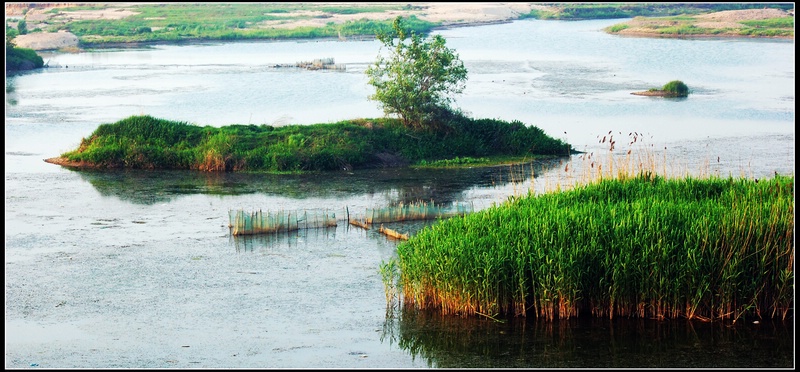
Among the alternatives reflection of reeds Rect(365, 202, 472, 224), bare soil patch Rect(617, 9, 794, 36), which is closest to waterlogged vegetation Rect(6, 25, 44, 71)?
reflection of reeds Rect(365, 202, 472, 224)

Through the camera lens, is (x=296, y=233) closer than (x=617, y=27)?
Yes

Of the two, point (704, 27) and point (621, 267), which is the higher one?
point (704, 27)

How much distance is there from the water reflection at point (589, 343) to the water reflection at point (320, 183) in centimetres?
1034

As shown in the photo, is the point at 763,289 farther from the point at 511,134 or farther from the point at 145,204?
the point at 511,134

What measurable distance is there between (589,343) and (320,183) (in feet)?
48.9

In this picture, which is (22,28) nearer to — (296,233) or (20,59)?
(20,59)

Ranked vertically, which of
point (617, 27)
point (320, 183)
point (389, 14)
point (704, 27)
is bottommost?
point (320, 183)

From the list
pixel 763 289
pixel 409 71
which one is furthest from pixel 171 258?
pixel 409 71

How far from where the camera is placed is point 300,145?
108 feet

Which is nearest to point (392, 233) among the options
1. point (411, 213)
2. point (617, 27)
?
point (411, 213)

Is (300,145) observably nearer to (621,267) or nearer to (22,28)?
(621,267)

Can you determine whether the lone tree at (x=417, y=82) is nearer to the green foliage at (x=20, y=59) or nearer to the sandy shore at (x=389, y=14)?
the green foliage at (x=20, y=59)

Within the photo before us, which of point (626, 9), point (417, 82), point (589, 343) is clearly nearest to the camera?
point (589, 343)

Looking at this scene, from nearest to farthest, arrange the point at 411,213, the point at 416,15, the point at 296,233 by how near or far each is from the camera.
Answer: the point at 296,233 → the point at 411,213 → the point at 416,15
